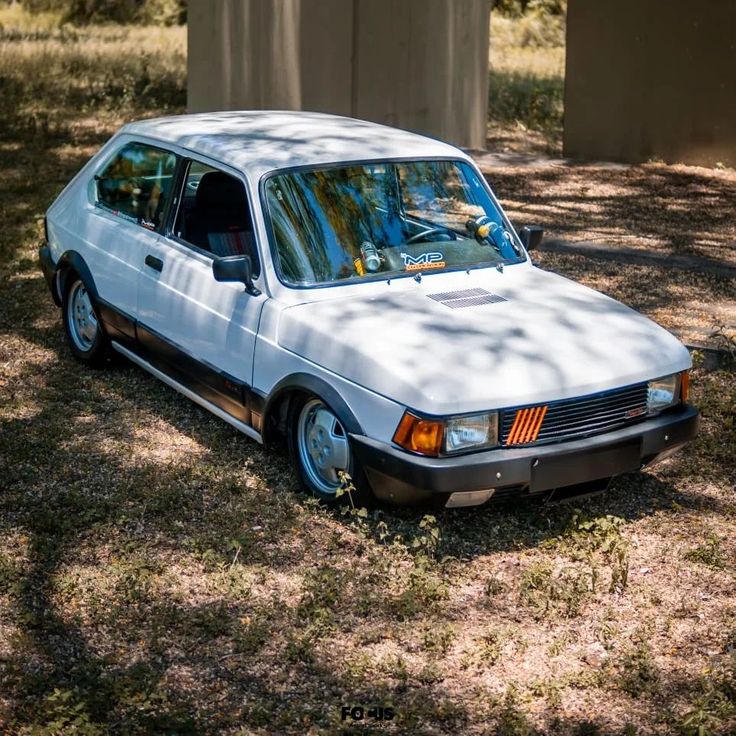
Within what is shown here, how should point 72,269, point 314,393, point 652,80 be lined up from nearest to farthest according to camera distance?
point 314,393, point 72,269, point 652,80

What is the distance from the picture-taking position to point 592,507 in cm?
635

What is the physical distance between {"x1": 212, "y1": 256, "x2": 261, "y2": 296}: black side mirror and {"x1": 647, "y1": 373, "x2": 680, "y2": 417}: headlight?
6.65ft

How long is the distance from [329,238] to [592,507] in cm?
189

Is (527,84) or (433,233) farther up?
(433,233)

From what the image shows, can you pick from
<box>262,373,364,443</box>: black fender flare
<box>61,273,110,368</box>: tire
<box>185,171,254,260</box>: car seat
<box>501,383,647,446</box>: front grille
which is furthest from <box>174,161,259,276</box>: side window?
<box>501,383,647,446</box>: front grille

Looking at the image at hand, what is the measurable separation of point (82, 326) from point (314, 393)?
9.64 ft

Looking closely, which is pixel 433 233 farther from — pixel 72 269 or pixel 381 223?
pixel 72 269

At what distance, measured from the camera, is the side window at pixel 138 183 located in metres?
7.34

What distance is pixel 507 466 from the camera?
18.1ft

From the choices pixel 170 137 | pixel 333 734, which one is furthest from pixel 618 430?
pixel 170 137

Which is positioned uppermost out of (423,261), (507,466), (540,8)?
(540,8)

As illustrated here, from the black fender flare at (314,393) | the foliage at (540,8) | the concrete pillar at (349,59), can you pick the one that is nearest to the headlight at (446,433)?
the black fender flare at (314,393)

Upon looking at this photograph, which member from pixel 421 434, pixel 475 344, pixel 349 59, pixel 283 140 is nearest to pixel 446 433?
pixel 421 434

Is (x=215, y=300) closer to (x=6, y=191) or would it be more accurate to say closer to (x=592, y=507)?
(x=592, y=507)
